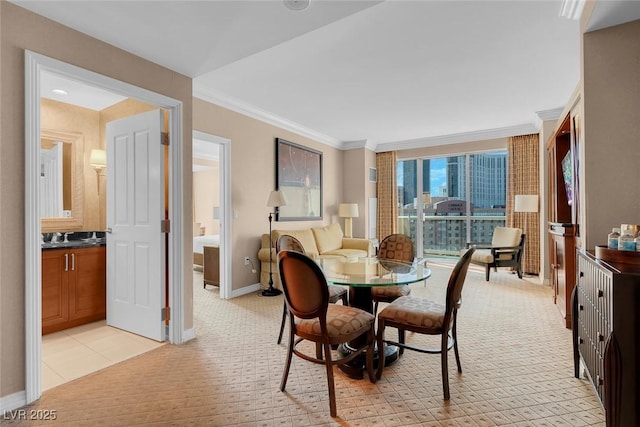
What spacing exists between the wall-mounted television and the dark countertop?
5.16m

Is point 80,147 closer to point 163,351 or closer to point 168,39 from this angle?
point 168,39

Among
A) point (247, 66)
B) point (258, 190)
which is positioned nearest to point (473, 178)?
point (258, 190)

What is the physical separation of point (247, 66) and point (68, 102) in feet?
7.02

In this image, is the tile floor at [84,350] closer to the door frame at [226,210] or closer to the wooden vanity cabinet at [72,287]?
the wooden vanity cabinet at [72,287]

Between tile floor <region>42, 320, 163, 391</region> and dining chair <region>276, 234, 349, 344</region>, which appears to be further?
dining chair <region>276, 234, 349, 344</region>

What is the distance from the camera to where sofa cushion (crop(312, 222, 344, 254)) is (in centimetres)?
543

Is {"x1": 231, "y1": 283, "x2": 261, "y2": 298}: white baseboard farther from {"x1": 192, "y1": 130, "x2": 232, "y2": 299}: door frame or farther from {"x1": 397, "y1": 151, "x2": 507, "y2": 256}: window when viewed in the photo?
{"x1": 397, "y1": 151, "x2": 507, "y2": 256}: window

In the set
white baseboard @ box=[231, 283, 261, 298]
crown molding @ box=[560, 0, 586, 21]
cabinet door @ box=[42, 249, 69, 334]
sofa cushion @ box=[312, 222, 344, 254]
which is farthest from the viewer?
sofa cushion @ box=[312, 222, 344, 254]

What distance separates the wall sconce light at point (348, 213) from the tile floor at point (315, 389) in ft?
12.2

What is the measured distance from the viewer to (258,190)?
189 inches

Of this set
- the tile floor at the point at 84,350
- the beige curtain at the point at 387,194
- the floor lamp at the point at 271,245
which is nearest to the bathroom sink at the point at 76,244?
the tile floor at the point at 84,350

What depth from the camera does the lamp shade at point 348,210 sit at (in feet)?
21.5

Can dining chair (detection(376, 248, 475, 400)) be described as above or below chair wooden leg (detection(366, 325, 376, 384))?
above

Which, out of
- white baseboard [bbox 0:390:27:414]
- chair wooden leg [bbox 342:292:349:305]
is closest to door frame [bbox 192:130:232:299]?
chair wooden leg [bbox 342:292:349:305]
